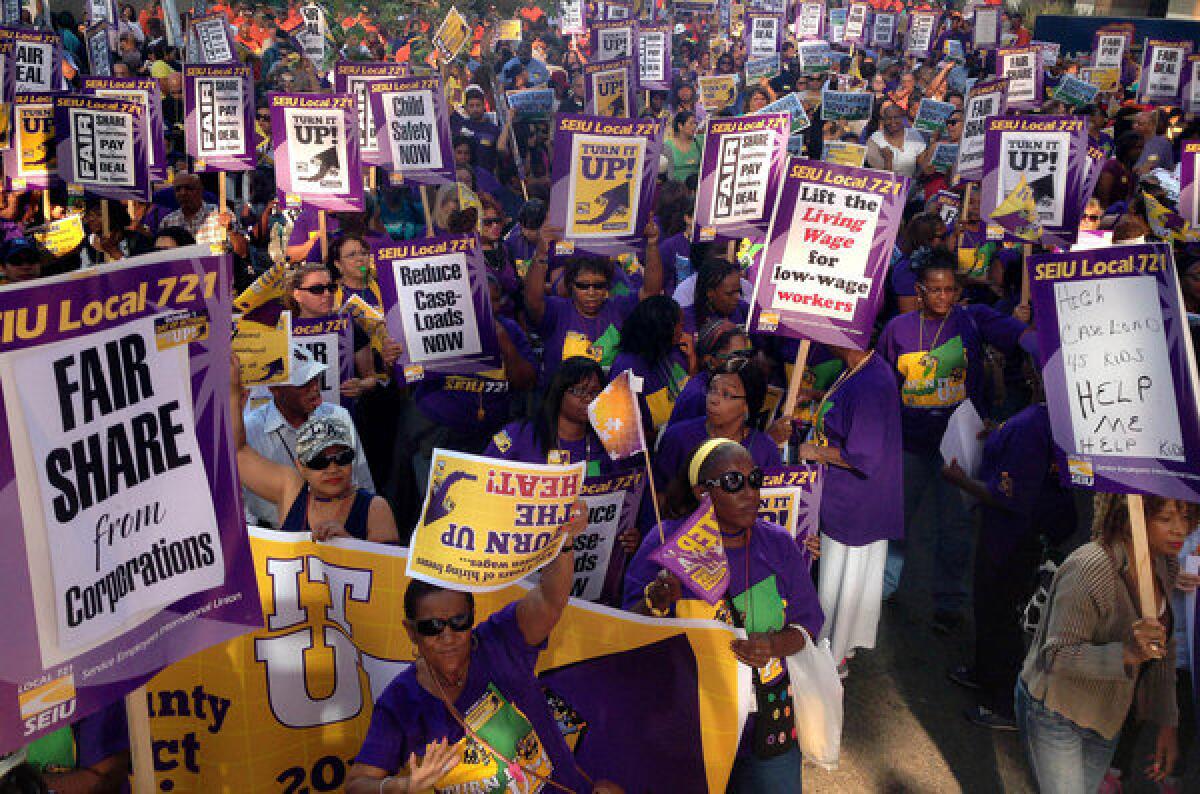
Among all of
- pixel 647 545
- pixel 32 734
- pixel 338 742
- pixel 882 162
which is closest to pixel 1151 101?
pixel 882 162

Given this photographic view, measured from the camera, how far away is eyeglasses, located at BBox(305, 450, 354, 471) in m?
4.35

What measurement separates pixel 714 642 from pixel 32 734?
215cm

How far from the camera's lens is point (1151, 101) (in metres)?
16.0

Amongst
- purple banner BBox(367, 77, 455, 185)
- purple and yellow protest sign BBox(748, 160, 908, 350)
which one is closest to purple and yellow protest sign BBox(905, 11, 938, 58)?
purple banner BBox(367, 77, 455, 185)

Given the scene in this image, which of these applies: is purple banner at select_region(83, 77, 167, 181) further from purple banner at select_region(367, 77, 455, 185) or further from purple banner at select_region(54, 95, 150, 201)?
purple banner at select_region(367, 77, 455, 185)

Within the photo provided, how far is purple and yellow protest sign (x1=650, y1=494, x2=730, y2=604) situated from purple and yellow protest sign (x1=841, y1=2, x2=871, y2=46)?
22524mm

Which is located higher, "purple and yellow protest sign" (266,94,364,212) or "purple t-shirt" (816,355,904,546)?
"purple and yellow protest sign" (266,94,364,212)

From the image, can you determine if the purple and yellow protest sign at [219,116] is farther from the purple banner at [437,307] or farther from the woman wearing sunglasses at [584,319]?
the woman wearing sunglasses at [584,319]

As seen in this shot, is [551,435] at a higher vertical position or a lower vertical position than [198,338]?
lower

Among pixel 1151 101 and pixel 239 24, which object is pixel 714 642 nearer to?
pixel 1151 101

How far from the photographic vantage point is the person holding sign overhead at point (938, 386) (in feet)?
21.2

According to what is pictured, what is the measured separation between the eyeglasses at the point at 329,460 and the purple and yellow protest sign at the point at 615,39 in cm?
1401

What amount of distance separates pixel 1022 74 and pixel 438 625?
13740mm

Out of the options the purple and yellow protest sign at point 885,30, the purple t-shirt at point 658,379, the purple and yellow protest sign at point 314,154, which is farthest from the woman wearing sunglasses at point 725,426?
the purple and yellow protest sign at point 885,30
